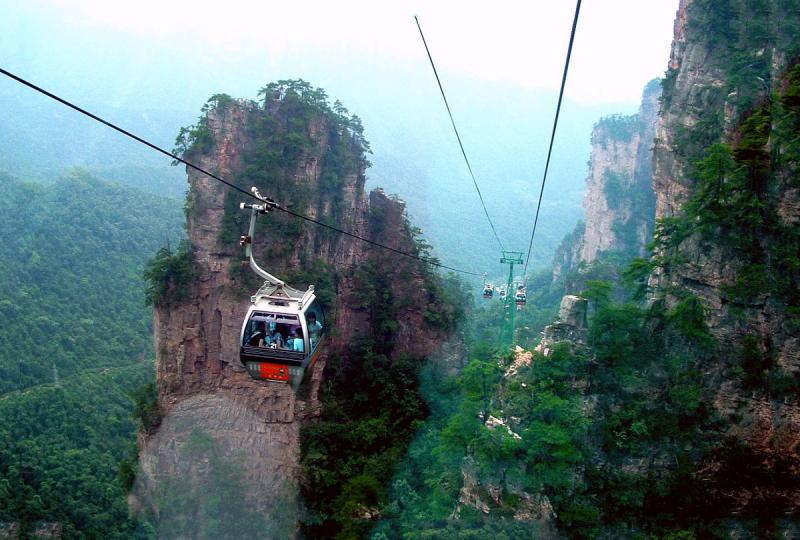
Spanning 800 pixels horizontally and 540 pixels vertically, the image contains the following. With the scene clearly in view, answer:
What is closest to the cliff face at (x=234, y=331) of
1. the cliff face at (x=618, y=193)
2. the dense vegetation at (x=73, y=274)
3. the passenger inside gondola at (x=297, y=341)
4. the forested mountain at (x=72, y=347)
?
the forested mountain at (x=72, y=347)

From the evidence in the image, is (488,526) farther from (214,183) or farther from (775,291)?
(214,183)

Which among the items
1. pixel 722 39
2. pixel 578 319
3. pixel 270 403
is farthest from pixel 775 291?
pixel 270 403

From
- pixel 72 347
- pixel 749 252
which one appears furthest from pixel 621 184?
pixel 72 347

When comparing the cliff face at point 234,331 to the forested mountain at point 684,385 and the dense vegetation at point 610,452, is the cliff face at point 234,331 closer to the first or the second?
the forested mountain at point 684,385

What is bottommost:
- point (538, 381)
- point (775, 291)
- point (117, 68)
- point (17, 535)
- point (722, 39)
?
point (17, 535)

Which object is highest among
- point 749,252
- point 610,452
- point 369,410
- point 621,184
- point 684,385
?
point 621,184

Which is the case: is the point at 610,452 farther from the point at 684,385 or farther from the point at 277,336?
the point at 277,336
